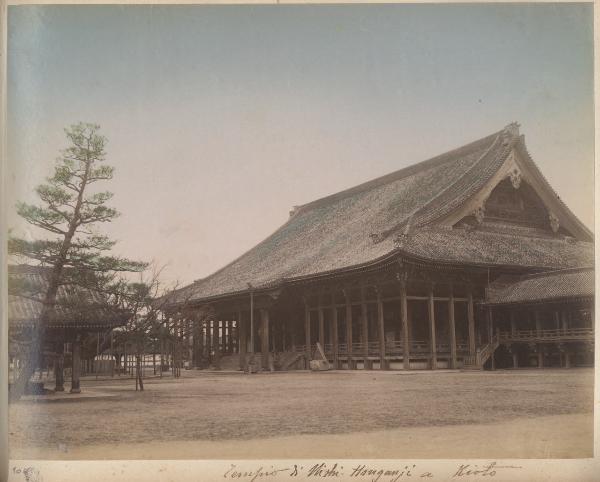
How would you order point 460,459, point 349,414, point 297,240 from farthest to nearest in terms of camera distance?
point 297,240, point 349,414, point 460,459

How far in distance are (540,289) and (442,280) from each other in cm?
322

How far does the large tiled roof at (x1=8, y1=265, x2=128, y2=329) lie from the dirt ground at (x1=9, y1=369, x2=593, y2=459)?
1.70 meters

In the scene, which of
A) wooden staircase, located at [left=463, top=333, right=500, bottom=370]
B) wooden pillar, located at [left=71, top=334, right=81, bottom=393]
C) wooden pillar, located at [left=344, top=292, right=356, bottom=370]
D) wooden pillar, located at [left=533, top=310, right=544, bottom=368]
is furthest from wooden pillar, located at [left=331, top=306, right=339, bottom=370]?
wooden pillar, located at [left=71, top=334, right=81, bottom=393]

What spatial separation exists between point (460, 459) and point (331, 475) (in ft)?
6.14

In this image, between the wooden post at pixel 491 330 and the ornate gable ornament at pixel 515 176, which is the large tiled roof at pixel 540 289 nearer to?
the wooden post at pixel 491 330

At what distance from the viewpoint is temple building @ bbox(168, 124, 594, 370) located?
24188 millimetres

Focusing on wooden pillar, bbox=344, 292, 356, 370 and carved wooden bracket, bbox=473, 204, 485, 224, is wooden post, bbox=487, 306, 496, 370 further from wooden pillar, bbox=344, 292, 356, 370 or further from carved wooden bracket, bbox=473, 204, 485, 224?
wooden pillar, bbox=344, 292, 356, 370

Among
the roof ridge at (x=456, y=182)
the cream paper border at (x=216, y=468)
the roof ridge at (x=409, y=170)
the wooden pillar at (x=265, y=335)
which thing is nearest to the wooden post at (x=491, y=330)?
the roof ridge at (x=456, y=182)

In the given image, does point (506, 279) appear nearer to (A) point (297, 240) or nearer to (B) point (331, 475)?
(A) point (297, 240)

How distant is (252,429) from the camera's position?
12.0 metres

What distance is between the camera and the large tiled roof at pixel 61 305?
529 inches

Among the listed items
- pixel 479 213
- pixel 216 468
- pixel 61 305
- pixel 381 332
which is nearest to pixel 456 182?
pixel 479 213

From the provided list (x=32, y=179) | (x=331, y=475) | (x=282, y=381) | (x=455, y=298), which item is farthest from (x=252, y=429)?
(x=455, y=298)
